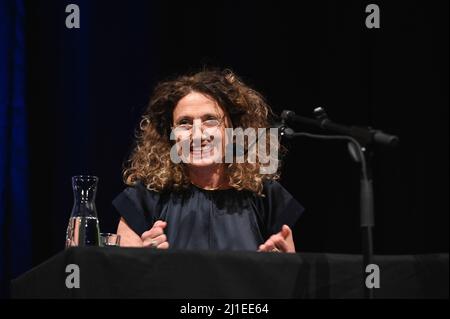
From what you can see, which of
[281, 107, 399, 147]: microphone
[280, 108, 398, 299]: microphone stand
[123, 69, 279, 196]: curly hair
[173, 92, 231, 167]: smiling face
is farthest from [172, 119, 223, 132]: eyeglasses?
[280, 108, 398, 299]: microphone stand

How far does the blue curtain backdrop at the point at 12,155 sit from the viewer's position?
8.11ft

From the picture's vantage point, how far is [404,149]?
272 centimetres

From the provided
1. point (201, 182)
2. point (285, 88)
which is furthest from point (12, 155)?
point (285, 88)

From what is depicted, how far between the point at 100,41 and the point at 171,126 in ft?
1.97

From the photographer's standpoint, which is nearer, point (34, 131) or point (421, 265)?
point (421, 265)

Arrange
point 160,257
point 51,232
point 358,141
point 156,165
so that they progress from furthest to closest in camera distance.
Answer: point 51,232
point 156,165
point 358,141
point 160,257

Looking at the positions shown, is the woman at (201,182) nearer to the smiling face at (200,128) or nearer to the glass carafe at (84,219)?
the smiling face at (200,128)

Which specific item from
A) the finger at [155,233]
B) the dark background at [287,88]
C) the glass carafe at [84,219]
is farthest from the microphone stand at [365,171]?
the dark background at [287,88]

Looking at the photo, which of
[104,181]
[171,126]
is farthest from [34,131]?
[171,126]

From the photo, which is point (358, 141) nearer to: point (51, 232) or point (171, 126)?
point (171, 126)

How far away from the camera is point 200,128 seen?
7.13ft

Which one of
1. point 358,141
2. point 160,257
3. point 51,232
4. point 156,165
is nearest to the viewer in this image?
point 160,257

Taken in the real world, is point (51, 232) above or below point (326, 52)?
below
